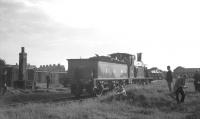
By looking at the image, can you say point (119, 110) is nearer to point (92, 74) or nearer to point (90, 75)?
point (92, 74)

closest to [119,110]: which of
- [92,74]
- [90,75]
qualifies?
→ [92,74]

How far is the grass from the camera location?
34.7 ft

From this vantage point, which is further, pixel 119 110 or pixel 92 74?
pixel 92 74

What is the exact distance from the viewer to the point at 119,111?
1237 centimetres

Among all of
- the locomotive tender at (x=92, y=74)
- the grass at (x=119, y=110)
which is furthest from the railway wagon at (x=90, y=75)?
the grass at (x=119, y=110)

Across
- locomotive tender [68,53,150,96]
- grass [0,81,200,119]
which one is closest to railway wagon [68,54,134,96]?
locomotive tender [68,53,150,96]

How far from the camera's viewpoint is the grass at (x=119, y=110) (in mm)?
10570

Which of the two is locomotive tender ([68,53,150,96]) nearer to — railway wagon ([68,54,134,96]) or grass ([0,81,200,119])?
railway wagon ([68,54,134,96])

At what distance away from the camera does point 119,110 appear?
12594mm

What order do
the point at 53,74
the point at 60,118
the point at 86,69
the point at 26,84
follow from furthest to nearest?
the point at 53,74
the point at 26,84
the point at 86,69
the point at 60,118

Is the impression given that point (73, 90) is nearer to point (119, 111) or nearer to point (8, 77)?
point (119, 111)

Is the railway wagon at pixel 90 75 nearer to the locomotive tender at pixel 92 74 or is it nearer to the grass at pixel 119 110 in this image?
the locomotive tender at pixel 92 74

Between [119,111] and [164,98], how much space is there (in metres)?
4.83

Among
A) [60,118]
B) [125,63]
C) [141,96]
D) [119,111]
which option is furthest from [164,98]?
[125,63]
